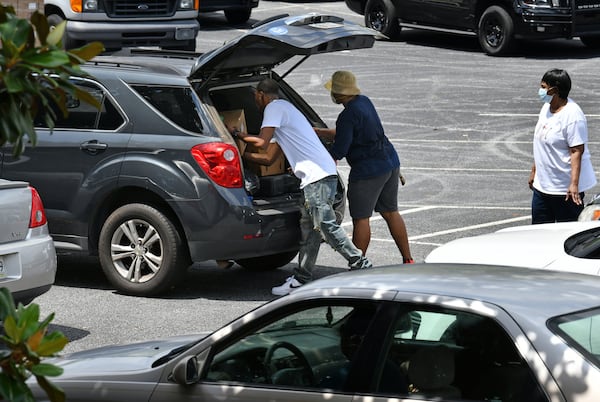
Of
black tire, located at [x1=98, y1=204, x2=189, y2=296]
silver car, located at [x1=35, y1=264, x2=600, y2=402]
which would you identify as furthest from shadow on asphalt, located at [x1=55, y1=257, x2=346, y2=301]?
silver car, located at [x1=35, y1=264, x2=600, y2=402]

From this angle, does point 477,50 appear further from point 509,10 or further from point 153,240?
point 153,240

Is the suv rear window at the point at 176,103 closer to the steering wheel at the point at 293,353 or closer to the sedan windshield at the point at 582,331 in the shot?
the steering wheel at the point at 293,353

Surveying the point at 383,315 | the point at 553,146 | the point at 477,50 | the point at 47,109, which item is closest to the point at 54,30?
the point at 47,109

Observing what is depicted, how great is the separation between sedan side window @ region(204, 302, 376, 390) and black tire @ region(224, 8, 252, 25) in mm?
23128

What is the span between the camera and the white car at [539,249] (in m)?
7.69

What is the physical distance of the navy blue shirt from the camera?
1008 centimetres

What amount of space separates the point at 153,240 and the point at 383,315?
5.01 m

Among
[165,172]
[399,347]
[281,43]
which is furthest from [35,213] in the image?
[399,347]

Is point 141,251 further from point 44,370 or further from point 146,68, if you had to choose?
point 44,370

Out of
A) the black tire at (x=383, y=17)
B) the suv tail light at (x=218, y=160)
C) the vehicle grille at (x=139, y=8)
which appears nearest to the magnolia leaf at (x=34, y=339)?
the suv tail light at (x=218, y=160)

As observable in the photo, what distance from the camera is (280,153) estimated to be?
9930mm

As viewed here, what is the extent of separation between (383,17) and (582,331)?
71.7ft

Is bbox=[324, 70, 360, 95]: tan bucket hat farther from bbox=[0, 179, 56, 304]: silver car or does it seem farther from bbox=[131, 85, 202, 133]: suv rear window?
bbox=[0, 179, 56, 304]: silver car

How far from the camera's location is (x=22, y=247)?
8.42m
